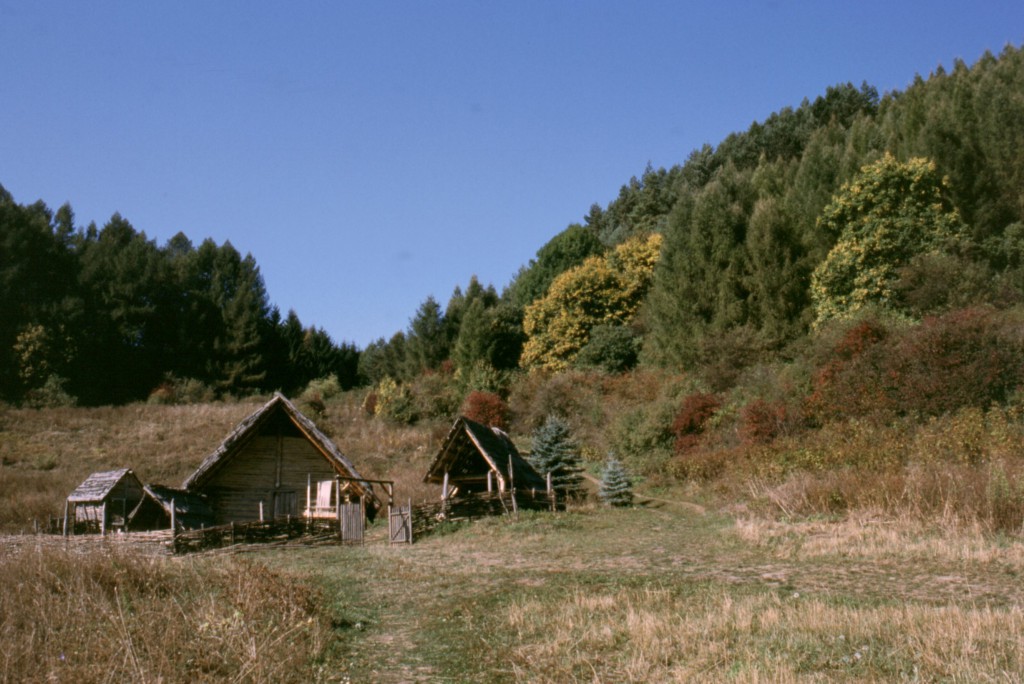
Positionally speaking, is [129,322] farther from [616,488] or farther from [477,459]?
[616,488]

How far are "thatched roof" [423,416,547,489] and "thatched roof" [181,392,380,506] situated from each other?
284 cm

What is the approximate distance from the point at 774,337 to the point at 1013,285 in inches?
401

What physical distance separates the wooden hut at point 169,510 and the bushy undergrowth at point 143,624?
1182 centimetres

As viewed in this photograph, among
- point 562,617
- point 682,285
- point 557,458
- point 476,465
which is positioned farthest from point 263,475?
point 682,285

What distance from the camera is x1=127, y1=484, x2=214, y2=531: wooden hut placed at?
22734mm

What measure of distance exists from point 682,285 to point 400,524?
24863 mm

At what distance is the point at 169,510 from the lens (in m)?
21.7

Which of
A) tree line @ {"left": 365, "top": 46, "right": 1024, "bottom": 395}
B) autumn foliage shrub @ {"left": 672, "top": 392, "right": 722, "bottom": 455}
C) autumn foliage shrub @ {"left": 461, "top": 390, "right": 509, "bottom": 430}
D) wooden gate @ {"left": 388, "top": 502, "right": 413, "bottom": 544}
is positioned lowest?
wooden gate @ {"left": 388, "top": 502, "right": 413, "bottom": 544}

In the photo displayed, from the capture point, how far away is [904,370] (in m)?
25.7

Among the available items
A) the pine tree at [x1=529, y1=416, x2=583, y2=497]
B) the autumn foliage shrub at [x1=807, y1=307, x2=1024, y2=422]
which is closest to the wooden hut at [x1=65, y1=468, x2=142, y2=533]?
the pine tree at [x1=529, y1=416, x2=583, y2=497]

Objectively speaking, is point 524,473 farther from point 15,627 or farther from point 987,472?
point 15,627

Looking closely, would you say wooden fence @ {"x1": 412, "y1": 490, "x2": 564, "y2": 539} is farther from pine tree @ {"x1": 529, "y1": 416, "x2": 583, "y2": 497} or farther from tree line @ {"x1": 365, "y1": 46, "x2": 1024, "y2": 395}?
tree line @ {"x1": 365, "y1": 46, "x2": 1024, "y2": 395}

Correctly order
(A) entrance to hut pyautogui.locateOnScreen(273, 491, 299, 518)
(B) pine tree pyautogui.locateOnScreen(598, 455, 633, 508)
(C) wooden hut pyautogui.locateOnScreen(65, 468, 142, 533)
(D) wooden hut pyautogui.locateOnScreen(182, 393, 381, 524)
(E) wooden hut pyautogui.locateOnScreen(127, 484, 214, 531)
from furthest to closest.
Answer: (B) pine tree pyautogui.locateOnScreen(598, 455, 633, 508), (A) entrance to hut pyautogui.locateOnScreen(273, 491, 299, 518), (D) wooden hut pyautogui.locateOnScreen(182, 393, 381, 524), (C) wooden hut pyautogui.locateOnScreen(65, 468, 142, 533), (E) wooden hut pyautogui.locateOnScreen(127, 484, 214, 531)

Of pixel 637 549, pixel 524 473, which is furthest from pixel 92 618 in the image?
pixel 524 473
